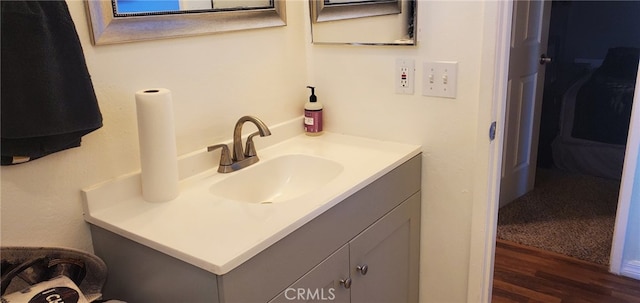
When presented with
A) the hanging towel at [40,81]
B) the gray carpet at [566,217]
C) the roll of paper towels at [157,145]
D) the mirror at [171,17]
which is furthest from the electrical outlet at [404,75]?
the gray carpet at [566,217]

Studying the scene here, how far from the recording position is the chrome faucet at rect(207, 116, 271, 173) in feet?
5.09

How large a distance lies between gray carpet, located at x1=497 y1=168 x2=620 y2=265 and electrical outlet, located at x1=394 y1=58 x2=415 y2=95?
1.50 m

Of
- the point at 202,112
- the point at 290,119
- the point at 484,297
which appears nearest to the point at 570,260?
the point at 484,297

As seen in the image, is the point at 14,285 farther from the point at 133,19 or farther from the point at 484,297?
the point at 484,297

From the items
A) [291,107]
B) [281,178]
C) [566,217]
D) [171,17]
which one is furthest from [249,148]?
[566,217]

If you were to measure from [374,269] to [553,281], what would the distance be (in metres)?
1.25

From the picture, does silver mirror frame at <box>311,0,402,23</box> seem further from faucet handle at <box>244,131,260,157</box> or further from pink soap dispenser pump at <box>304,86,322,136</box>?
faucet handle at <box>244,131,260,157</box>

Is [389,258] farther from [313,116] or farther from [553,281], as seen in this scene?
[553,281]

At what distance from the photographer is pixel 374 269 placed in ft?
5.32

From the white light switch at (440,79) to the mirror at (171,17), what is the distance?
557 mm

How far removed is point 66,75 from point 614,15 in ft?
13.7

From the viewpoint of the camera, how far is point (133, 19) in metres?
1.30

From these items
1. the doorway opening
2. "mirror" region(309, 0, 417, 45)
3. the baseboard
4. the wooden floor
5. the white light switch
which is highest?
"mirror" region(309, 0, 417, 45)

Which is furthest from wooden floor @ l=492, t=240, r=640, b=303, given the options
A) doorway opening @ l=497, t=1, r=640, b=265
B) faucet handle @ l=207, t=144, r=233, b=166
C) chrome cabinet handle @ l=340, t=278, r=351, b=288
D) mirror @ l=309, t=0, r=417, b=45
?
faucet handle @ l=207, t=144, r=233, b=166
